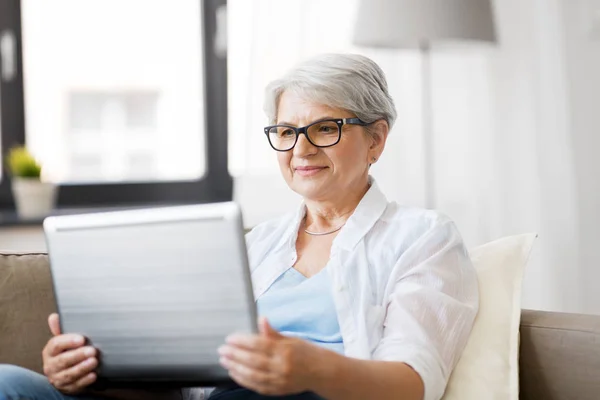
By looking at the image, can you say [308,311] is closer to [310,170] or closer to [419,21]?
[310,170]

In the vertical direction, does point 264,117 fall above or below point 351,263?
above

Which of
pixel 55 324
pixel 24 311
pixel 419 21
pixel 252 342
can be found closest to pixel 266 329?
pixel 252 342

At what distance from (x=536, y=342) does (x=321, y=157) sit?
1.55 feet

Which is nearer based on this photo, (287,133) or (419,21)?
(287,133)

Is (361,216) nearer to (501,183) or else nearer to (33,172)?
(501,183)

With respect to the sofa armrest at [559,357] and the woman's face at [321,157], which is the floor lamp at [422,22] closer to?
the woman's face at [321,157]

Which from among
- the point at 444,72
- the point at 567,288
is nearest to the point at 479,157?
the point at 444,72

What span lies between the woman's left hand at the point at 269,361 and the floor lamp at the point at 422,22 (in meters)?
1.42

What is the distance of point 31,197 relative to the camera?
269cm

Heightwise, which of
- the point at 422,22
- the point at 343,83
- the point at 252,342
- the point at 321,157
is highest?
the point at 422,22

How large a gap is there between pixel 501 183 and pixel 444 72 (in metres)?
0.37

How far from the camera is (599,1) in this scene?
8.45 ft

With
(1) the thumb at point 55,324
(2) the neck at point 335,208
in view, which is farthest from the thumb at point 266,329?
(2) the neck at point 335,208

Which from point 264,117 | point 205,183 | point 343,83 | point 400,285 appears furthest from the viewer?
point 205,183
